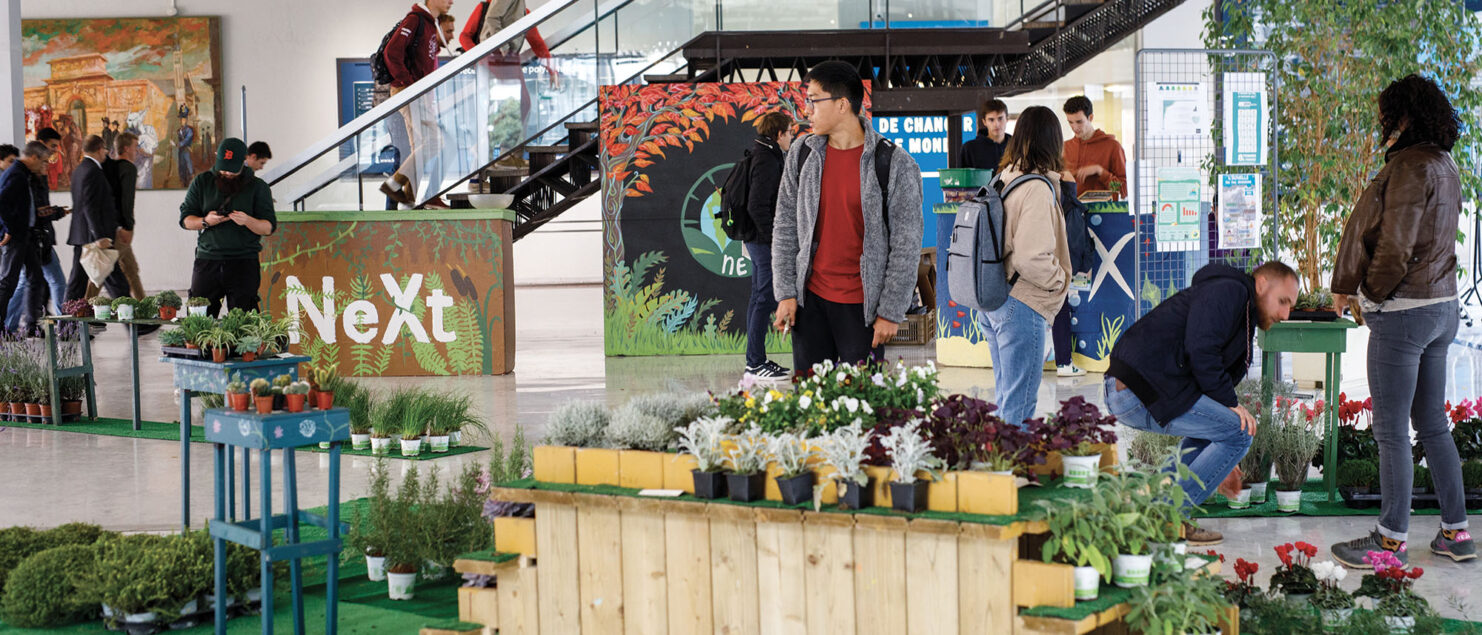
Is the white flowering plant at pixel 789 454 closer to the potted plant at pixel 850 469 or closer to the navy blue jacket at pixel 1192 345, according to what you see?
the potted plant at pixel 850 469

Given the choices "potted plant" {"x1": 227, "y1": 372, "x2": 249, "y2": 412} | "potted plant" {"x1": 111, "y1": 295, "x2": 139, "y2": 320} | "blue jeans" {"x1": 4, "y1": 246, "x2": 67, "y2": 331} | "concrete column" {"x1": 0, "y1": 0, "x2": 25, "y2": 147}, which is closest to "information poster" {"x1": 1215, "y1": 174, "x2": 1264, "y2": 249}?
"potted plant" {"x1": 227, "y1": 372, "x2": 249, "y2": 412}

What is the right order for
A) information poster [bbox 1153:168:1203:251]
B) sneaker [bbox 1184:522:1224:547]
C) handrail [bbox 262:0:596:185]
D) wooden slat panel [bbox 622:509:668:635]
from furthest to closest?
handrail [bbox 262:0:596:185]
information poster [bbox 1153:168:1203:251]
sneaker [bbox 1184:522:1224:547]
wooden slat panel [bbox 622:509:668:635]

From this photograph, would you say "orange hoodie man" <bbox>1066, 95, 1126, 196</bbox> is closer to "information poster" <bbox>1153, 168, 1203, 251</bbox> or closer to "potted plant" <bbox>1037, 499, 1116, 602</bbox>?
"information poster" <bbox>1153, 168, 1203, 251</bbox>

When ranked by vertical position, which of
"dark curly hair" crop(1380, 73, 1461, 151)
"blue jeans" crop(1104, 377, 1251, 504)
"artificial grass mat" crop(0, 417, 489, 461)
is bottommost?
"artificial grass mat" crop(0, 417, 489, 461)

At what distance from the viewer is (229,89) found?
775 inches

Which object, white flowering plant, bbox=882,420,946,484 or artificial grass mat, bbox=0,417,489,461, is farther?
artificial grass mat, bbox=0,417,489,461

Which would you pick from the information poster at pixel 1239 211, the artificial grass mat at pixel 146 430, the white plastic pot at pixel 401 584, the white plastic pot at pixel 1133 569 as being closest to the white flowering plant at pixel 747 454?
the white plastic pot at pixel 1133 569

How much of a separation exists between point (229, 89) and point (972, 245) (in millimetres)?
17422

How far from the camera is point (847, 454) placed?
2.74m

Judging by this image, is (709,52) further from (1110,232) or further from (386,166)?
(1110,232)

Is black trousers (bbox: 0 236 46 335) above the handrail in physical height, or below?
below

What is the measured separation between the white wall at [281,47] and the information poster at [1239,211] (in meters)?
14.5

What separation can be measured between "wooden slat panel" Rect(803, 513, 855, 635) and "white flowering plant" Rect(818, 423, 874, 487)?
8 cm

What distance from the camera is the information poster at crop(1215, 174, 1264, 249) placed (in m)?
7.05
